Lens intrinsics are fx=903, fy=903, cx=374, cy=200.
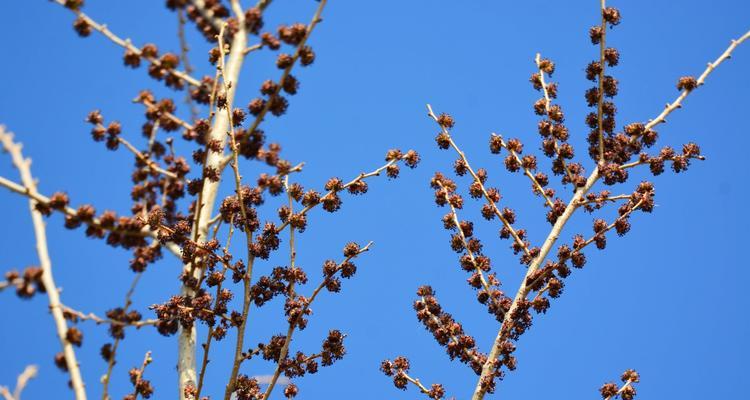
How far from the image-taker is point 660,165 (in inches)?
278

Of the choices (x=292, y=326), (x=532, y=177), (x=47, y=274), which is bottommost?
(x=47, y=274)

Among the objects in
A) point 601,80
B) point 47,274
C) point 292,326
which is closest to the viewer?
point 47,274

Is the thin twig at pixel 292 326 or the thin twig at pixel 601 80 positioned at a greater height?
the thin twig at pixel 601 80

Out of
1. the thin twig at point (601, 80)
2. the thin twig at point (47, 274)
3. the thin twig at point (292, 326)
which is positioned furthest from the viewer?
the thin twig at point (601, 80)

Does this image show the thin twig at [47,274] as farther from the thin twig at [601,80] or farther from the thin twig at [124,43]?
the thin twig at [601,80]

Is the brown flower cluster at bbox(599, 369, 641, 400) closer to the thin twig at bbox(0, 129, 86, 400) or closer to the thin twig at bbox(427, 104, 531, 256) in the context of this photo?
the thin twig at bbox(427, 104, 531, 256)

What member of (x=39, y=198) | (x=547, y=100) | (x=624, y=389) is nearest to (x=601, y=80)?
(x=547, y=100)

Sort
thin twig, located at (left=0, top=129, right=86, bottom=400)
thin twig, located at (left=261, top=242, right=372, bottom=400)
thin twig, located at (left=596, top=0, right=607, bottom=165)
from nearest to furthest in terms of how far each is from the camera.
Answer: thin twig, located at (left=0, top=129, right=86, bottom=400) → thin twig, located at (left=261, top=242, right=372, bottom=400) → thin twig, located at (left=596, top=0, right=607, bottom=165)

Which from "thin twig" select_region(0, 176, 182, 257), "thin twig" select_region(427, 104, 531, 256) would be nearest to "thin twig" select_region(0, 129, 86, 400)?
"thin twig" select_region(0, 176, 182, 257)

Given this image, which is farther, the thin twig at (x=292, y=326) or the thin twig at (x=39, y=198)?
the thin twig at (x=292, y=326)

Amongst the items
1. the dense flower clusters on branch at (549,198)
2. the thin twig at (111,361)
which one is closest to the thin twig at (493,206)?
the dense flower clusters on branch at (549,198)

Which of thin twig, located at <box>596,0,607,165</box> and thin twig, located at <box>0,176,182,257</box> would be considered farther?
thin twig, located at <box>596,0,607,165</box>

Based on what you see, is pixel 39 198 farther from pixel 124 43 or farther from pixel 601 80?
pixel 601 80

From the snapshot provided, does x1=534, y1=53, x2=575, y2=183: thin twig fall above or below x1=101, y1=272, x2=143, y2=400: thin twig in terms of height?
above
